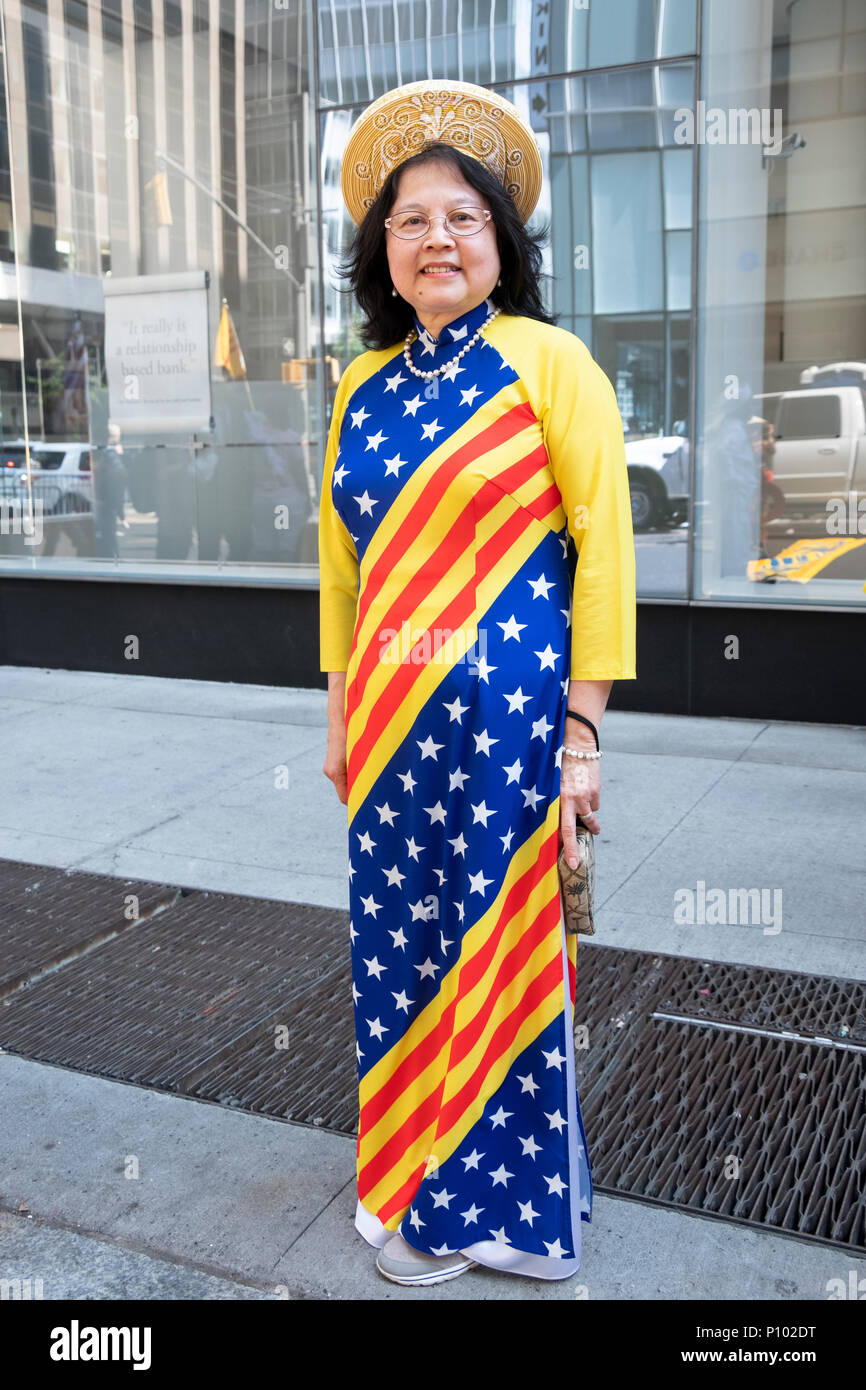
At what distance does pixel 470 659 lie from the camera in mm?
2469

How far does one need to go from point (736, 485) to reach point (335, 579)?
17.5 ft

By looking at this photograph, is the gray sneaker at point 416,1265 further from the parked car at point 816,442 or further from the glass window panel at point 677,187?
the glass window panel at point 677,187

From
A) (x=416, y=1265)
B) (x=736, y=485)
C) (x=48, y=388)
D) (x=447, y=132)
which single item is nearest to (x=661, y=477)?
(x=736, y=485)

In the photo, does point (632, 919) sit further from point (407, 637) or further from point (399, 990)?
point (407, 637)

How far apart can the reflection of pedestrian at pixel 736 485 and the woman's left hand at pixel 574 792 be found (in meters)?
5.29

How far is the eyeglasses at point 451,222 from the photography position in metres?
2.46

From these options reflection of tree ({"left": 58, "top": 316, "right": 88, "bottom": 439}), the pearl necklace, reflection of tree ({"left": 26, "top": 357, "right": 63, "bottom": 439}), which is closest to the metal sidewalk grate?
the pearl necklace

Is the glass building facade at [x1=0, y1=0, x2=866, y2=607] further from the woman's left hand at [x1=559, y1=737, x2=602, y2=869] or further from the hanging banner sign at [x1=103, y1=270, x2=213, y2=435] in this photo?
the woman's left hand at [x1=559, y1=737, x2=602, y2=869]

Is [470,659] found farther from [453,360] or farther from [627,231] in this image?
[627,231]

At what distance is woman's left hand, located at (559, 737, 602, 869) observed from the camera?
8.16 feet

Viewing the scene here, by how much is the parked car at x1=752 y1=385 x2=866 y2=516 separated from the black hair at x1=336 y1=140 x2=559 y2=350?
515cm
